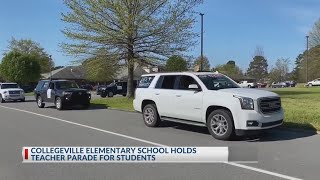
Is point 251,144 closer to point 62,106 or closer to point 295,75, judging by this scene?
point 62,106

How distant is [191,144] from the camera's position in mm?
10625

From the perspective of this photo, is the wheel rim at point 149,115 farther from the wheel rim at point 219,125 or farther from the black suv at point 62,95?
the black suv at point 62,95

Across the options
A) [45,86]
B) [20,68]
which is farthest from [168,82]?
[20,68]

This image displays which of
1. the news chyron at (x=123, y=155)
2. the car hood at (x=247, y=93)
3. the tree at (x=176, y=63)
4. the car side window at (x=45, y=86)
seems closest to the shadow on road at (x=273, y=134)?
the car hood at (x=247, y=93)

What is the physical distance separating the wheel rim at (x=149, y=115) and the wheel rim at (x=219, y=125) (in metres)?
3.02

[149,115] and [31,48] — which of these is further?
[31,48]

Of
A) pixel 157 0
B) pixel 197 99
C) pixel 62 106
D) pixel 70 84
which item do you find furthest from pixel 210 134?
pixel 157 0

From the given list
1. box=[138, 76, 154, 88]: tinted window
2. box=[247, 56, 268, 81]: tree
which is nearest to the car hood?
box=[138, 76, 154, 88]: tinted window

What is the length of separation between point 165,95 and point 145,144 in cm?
295

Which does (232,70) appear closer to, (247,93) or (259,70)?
(259,70)

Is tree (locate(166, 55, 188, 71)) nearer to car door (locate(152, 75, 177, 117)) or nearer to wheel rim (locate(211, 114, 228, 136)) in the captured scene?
car door (locate(152, 75, 177, 117))

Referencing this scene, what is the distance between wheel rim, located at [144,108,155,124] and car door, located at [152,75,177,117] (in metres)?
0.45

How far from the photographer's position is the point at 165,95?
13.3 meters

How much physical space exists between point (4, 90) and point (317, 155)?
30.4 m
